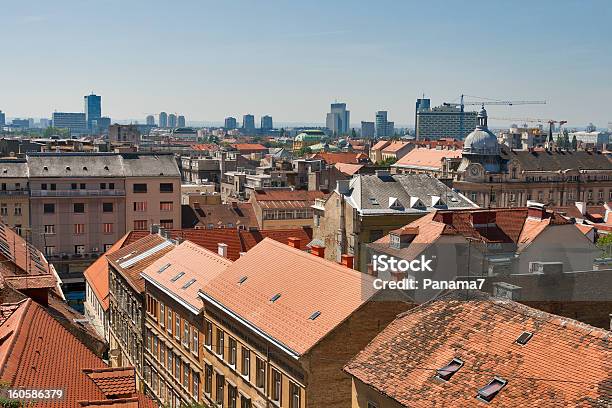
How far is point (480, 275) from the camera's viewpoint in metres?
28.8

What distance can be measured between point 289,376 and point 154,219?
200 ft

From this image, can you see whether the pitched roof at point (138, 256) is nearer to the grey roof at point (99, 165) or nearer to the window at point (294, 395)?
the window at point (294, 395)

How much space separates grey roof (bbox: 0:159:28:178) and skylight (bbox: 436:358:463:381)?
2733 inches

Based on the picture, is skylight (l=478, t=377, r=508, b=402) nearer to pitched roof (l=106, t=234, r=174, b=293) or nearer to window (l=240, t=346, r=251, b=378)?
window (l=240, t=346, r=251, b=378)

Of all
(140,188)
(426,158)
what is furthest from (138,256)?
(426,158)

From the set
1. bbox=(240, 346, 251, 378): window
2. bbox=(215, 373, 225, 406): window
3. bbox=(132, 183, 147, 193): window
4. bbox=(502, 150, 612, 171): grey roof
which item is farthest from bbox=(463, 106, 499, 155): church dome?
bbox=(240, 346, 251, 378): window

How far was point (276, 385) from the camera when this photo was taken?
99.9 ft

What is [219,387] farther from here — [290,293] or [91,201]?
[91,201]

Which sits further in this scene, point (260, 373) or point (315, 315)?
point (260, 373)

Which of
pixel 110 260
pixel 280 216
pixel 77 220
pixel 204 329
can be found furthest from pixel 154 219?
pixel 204 329

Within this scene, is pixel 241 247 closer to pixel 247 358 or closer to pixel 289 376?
pixel 247 358

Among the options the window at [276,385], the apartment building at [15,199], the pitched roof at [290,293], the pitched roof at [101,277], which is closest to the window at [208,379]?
the pitched roof at [290,293]

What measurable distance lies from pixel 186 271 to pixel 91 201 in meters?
46.0

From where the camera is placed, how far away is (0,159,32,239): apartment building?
8300cm
